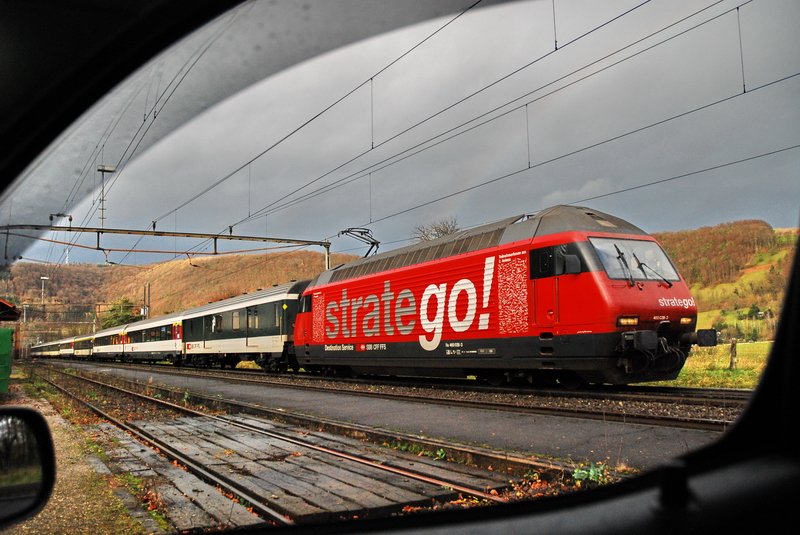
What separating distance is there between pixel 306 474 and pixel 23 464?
397 centimetres

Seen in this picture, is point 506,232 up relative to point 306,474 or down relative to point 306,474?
up

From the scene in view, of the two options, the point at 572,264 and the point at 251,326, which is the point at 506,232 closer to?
the point at 572,264

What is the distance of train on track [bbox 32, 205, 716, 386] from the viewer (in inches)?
393

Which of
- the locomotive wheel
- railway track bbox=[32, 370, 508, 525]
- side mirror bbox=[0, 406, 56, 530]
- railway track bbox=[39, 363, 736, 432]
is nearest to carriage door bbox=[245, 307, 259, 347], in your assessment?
railway track bbox=[39, 363, 736, 432]

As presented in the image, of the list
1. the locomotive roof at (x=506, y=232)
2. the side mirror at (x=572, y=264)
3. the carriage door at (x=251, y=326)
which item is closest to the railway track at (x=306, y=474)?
the side mirror at (x=572, y=264)

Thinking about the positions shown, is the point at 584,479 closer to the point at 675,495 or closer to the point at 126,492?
the point at 675,495

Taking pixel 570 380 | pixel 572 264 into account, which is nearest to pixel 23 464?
pixel 572 264

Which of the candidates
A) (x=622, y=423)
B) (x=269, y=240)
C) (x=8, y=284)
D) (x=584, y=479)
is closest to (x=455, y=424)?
(x=622, y=423)

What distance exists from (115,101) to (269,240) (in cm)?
2386

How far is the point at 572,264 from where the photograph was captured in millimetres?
10352

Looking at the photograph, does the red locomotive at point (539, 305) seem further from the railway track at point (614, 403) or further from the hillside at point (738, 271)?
the hillside at point (738, 271)

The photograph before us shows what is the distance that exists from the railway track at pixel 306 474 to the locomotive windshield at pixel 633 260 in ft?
18.1

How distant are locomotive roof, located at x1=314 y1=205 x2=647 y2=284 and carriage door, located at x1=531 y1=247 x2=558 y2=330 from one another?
1.41 feet

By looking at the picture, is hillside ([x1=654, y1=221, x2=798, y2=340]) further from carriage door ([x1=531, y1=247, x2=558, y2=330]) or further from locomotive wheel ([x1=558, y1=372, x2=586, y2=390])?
locomotive wheel ([x1=558, y1=372, x2=586, y2=390])
